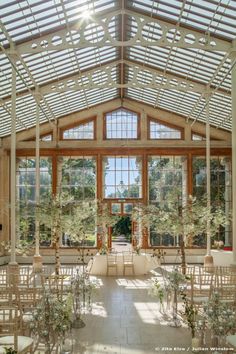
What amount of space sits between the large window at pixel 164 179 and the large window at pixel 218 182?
54cm

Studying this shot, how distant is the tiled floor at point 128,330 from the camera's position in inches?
263

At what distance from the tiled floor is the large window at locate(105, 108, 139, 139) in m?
9.73

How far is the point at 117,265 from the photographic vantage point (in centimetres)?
1509

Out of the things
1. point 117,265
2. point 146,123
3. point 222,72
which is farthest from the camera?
point 146,123

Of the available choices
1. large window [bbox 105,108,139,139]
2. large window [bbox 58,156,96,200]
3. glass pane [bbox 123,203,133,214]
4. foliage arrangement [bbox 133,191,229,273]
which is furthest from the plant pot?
large window [bbox 105,108,139,139]

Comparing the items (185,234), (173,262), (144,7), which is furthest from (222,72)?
(173,262)

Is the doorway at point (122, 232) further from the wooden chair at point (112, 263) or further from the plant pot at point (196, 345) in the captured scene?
the plant pot at point (196, 345)

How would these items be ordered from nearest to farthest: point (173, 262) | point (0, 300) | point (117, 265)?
point (0, 300) → point (117, 265) → point (173, 262)

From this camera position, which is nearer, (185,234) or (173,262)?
(185,234)

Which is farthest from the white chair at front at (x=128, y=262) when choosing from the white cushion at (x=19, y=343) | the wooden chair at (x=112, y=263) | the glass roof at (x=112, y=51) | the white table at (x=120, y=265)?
the white cushion at (x=19, y=343)

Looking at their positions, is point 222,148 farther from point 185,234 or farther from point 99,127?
point 185,234

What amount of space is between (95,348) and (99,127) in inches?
546

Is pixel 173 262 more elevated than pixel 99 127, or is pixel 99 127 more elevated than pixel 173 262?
pixel 99 127

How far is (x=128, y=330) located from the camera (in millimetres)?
7754
